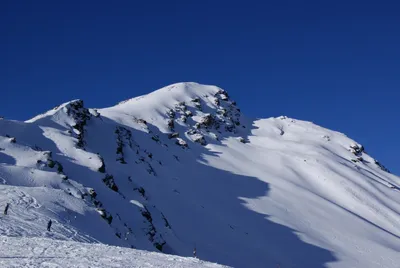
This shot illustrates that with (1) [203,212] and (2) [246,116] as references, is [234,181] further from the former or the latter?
(2) [246,116]

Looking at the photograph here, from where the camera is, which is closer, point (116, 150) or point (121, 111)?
point (116, 150)

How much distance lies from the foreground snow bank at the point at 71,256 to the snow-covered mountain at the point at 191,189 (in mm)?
2502

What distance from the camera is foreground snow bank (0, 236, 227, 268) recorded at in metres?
11.4

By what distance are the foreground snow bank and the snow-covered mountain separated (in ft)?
8.21

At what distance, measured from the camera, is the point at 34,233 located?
16.1 m

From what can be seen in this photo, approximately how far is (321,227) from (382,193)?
27.6 m

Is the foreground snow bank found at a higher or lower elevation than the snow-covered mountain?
lower

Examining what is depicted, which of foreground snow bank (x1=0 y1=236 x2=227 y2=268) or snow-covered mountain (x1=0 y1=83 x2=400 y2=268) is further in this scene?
snow-covered mountain (x1=0 y1=83 x2=400 y2=268)

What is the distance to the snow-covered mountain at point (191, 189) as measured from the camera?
86.1 ft

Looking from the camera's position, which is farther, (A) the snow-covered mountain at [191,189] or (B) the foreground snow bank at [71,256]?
(A) the snow-covered mountain at [191,189]

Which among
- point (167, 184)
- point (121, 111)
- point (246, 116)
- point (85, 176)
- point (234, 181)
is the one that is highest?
point (246, 116)

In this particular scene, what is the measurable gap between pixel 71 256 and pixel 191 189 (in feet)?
131

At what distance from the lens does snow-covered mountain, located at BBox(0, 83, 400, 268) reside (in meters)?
26.2

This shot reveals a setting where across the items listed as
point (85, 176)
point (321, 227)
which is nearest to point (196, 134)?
point (321, 227)
